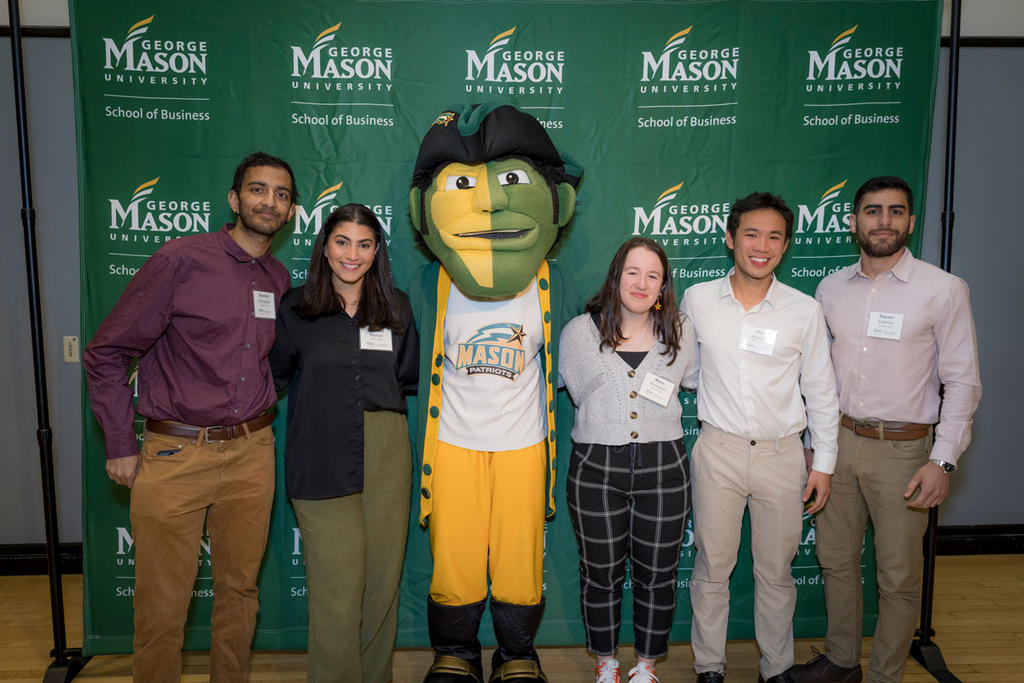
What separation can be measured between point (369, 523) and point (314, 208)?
4.45ft

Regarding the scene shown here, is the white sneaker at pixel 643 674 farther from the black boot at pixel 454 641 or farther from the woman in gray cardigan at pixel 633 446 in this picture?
the black boot at pixel 454 641

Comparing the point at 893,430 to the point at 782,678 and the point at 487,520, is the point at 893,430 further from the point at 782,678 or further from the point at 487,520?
the point at 487,520

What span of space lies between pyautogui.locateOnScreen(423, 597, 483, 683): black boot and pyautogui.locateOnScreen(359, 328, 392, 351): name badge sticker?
998 mm

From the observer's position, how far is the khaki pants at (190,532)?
209cm

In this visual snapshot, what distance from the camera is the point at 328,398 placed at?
2180 mm

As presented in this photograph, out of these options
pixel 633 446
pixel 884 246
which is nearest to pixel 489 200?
pixel 633 446

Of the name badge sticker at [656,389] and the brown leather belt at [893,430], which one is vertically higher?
the name badge sticker at [656,389]

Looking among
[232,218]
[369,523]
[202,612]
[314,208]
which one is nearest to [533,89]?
[314,208]

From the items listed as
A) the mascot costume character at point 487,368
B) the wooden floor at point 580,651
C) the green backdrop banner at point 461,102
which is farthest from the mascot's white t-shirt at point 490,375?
the wooden floor at point 580,651

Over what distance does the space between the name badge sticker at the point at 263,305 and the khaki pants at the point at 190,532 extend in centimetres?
42

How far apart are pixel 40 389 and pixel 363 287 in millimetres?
1469

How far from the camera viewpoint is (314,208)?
2.72 meters

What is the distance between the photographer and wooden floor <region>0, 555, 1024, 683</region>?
265 centimetres

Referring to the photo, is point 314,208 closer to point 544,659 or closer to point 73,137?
point 73,137
